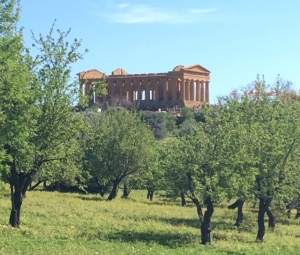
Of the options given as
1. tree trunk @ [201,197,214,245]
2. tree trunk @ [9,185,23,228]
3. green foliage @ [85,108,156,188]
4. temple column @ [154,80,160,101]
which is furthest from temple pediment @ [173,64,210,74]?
tree trunk @ [9,185,23,228]

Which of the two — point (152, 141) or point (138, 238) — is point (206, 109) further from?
point (152, 141)

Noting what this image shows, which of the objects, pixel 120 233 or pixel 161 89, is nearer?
pixel 120 233

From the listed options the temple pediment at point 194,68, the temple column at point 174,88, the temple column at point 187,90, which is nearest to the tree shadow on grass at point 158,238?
the temple column at point 174,88

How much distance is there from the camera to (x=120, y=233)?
22281 millimetres

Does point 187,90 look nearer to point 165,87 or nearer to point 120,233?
point 165,87

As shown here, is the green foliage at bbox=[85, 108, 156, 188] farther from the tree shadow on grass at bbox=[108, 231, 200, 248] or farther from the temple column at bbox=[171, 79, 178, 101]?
the temple column at bbox=[171, 79, 178, 101]

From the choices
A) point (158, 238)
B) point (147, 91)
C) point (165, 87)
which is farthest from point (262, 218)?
point (147, 91)

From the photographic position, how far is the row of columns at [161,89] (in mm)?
126062

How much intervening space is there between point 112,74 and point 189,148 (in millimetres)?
121544

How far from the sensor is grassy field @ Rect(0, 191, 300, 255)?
18.2 metres

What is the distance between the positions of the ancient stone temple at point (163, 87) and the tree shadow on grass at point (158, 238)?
98373 millimetres

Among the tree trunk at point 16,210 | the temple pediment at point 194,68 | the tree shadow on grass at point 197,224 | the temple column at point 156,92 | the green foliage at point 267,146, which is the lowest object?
the tree shadow on grass at point 197,224

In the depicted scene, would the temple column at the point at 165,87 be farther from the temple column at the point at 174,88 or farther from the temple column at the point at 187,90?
the temple column at the point at 187,90

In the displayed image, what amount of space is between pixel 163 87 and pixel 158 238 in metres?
107
